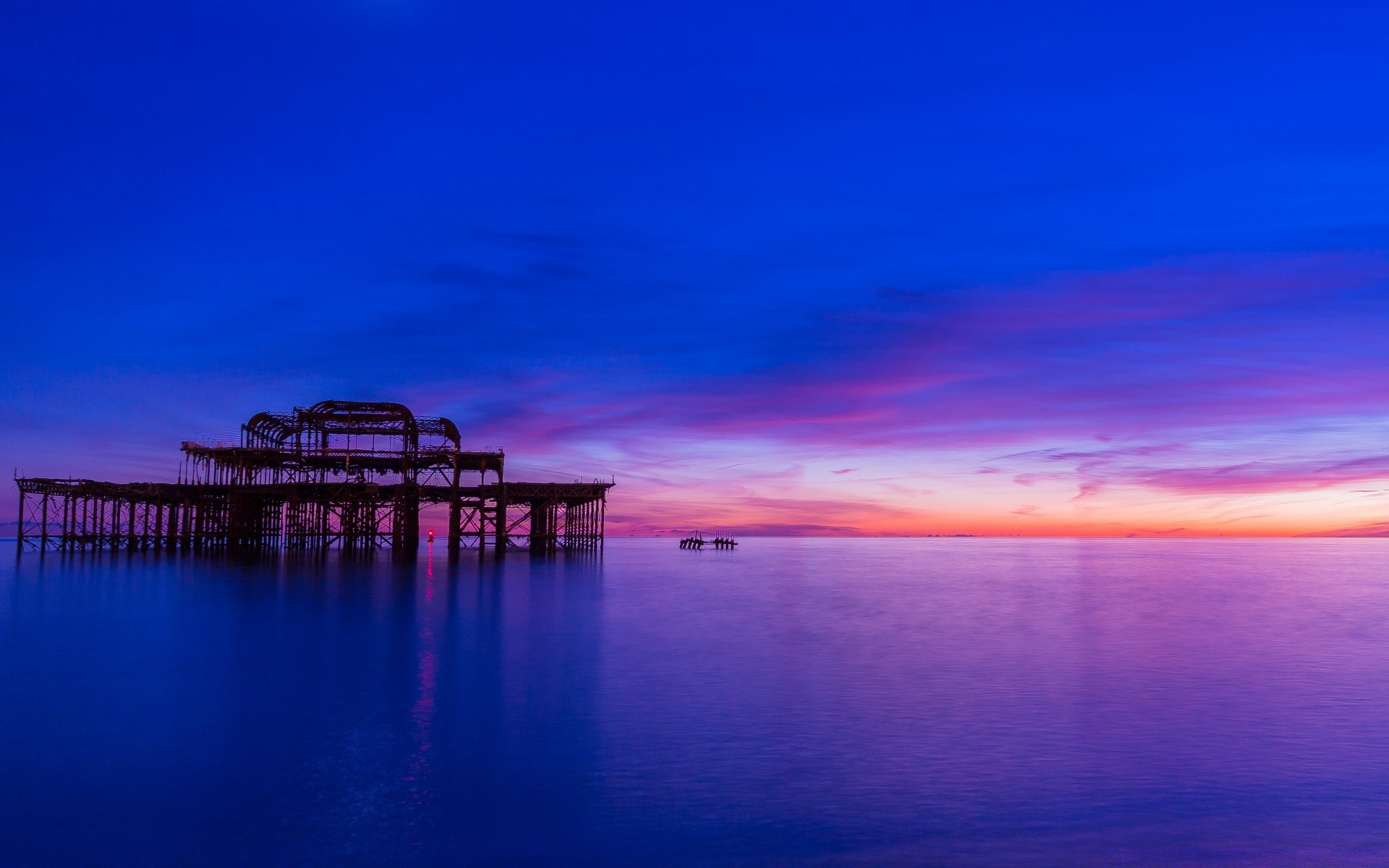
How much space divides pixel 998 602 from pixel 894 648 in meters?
20.5

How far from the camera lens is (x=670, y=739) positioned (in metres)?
17.3

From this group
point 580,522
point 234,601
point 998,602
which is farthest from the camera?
point 580,522

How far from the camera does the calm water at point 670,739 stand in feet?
39.5

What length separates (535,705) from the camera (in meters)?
19.8

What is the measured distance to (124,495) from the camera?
7194cm

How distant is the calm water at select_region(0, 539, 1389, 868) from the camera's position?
474 inches

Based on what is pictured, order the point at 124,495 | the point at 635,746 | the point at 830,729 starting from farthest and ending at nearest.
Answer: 1. the point at 124,495
2. the point at 830,729
3. the point at 635,746

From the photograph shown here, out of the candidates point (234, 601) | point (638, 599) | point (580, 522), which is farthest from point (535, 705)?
point (580, 522)

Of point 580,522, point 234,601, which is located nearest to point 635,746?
point 234,601

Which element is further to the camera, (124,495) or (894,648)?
(124,495)

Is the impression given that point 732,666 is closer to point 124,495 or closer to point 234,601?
point 234,601

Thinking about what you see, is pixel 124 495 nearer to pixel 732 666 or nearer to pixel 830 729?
pixel 732 666

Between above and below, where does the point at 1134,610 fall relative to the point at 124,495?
below

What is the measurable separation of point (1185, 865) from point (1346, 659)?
880 inches
